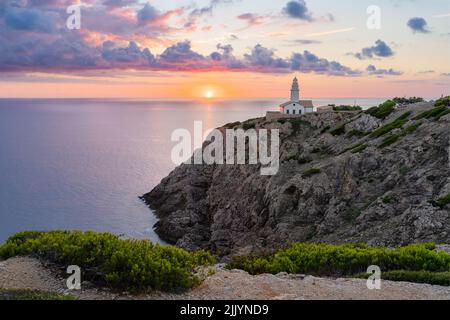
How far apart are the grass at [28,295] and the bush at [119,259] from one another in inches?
67.5

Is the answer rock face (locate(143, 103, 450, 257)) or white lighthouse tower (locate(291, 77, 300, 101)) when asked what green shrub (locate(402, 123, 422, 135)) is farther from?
white lighthouse tower (locate(291, 77, 300, 101))

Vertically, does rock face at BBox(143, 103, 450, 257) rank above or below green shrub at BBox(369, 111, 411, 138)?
below

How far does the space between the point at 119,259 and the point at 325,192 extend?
3661cm

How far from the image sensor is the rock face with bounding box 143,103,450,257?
3741 centimetres

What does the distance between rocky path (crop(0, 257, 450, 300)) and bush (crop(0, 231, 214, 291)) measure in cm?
44

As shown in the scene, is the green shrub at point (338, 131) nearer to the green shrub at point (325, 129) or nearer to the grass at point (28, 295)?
the green shrub at point (325, 129)

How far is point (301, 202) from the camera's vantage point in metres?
49.8

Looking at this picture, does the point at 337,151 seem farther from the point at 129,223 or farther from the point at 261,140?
the point at 129,223

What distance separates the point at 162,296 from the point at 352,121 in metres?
58.3

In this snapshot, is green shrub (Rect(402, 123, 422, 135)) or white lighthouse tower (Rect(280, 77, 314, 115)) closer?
green shrub (Rect(402, 123, 422, 135))

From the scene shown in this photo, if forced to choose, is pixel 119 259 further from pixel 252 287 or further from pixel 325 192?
pixel 325 192

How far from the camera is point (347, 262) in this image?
59.6 feet

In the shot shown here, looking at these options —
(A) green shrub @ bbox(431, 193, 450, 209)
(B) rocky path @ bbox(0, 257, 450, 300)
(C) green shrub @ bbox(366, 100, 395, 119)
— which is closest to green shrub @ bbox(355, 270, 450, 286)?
(B) rocky path @ bbox(0, 257, 450, 300)

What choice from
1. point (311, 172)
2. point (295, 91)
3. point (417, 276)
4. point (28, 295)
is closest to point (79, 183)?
point (295, 91)
